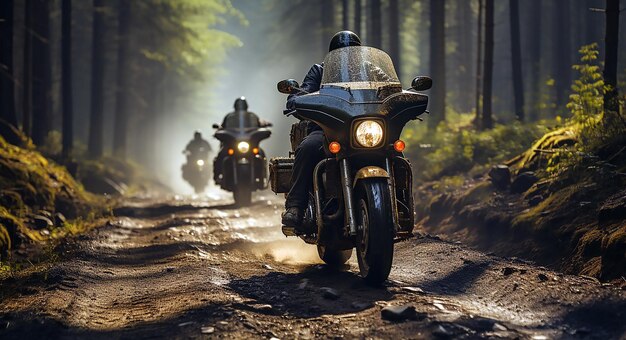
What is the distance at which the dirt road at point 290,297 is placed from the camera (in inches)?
200

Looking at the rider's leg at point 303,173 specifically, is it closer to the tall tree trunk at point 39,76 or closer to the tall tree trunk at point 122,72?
the tall tree trunk at point 39,76

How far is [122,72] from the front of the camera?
37312 mm

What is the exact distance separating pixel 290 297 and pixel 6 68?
12.7m

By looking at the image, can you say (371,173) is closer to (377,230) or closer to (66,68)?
(377,230)

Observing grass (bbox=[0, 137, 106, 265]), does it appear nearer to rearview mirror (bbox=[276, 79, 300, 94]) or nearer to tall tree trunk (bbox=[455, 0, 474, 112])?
rearview mirror (bbox=[276, 79, 300, 94])

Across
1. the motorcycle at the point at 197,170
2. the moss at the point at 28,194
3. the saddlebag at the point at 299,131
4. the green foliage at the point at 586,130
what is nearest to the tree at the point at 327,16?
the motorcycle at the point at 197,170

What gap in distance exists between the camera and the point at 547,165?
11.5 meters

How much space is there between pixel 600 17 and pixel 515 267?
38.7 m

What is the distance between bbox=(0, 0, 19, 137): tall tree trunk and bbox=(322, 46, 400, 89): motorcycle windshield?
1088cm

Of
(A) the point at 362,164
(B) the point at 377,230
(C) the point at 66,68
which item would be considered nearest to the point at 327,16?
(C) the point at 66,68

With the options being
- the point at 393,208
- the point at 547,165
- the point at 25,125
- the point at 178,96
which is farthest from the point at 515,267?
the point at 178,96

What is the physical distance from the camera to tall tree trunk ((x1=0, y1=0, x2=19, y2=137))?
54.3ft

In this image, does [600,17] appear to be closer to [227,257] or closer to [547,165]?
[547,165]

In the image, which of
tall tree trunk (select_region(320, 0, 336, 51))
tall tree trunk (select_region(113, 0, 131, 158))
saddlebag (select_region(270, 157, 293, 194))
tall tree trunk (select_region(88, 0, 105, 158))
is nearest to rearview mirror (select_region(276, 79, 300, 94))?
saddlebag (select_region(270, 157, 293, 194))
